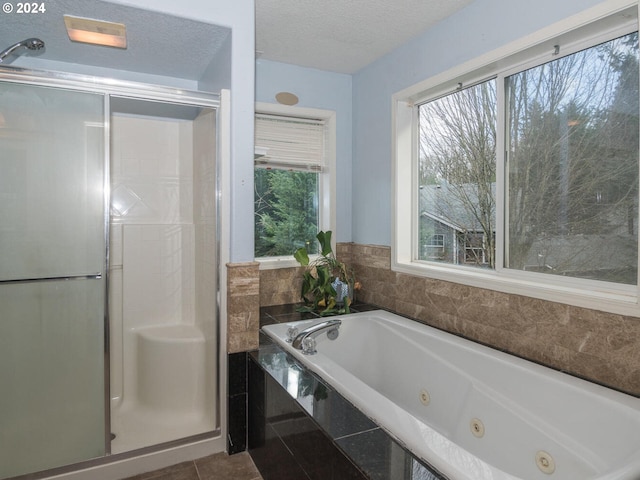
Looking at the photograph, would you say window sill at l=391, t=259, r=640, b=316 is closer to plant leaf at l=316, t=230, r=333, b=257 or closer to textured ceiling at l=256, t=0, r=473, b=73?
plant leaf at l=316, t=230, r=333, b=257

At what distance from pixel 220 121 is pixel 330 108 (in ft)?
4.17

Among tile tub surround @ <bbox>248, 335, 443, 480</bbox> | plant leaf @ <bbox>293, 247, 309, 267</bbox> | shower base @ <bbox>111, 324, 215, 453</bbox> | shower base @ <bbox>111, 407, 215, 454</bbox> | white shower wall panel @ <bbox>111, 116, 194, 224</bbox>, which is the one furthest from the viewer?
plant leaf @ <bbox>293, 247, 309, 267</bbox>

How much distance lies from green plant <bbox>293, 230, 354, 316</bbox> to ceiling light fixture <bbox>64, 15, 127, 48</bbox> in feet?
5.37

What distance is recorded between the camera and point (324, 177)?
321cm

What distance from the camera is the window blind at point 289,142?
295 centimetres

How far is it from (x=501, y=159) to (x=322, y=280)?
1378 millimetres

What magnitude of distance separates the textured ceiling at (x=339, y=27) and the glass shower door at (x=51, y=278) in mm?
1135

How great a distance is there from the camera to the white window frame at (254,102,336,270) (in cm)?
294

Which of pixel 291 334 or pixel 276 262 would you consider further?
pixel 276 262

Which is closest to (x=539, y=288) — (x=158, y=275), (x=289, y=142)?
(x=289, y=142)

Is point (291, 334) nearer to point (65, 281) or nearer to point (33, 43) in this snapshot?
point (65, 281)

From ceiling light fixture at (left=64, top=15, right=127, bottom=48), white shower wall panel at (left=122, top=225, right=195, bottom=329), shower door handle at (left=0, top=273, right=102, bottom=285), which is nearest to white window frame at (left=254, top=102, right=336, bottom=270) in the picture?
white shower wall panel at (left=122, top=225, right=195, bottom=329)

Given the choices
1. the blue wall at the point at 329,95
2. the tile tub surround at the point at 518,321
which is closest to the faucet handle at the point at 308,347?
the tile tub surround at the point at 518,321

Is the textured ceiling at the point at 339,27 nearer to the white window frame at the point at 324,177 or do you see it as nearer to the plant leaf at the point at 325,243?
the white window frame at the point at 324,177
